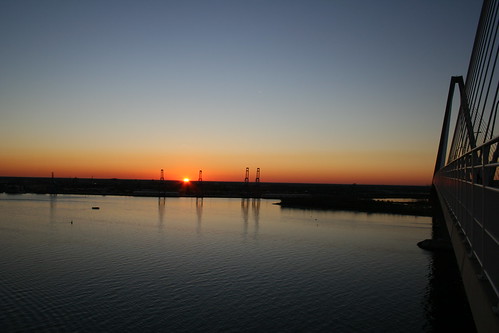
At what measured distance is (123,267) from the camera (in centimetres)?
2633

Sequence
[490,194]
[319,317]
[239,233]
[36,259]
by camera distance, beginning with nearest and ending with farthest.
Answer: [490,194], [319,317], [36,259], [239,233]

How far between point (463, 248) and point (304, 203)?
87519mm

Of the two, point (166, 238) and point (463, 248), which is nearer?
point (463, 248)

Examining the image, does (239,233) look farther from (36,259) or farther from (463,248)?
(463,248)

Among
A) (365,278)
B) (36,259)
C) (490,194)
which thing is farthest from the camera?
(36,259)

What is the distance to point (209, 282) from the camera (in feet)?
75.7

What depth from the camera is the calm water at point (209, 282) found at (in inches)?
680

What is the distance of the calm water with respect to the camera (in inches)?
680

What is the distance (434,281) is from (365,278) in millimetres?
4274

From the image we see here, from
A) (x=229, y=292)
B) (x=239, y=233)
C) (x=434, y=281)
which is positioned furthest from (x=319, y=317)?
(x=239, y=233)

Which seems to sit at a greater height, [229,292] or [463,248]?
[463,248]

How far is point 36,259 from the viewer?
2814 centimetres

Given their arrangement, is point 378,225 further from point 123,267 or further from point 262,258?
point 123,267

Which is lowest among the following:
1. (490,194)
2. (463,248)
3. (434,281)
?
(434,281)
